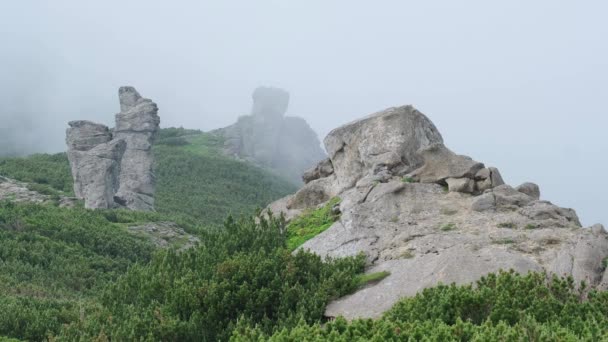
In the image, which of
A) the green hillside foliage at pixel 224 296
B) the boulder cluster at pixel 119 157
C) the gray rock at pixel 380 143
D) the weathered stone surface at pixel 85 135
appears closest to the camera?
the green hillside foliage at pixel 224 296

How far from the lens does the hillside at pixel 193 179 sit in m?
83.1

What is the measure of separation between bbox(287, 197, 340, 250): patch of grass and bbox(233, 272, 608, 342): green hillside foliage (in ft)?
25.2

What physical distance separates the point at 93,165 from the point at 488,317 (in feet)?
205

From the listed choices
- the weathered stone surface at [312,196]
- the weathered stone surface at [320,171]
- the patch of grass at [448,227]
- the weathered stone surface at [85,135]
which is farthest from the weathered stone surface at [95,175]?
the patch of grass at [448,227]

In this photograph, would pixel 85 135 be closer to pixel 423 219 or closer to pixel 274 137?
pixel 423 219

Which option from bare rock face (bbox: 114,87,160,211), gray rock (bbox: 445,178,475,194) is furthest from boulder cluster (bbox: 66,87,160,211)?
gray rock (bbox: 445,178,475,194)

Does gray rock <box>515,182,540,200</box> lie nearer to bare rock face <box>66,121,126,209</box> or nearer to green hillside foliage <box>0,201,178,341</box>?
green hillside foliage <box>0,201,178,341</box>

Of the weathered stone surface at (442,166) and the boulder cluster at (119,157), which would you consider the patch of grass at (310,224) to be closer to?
the weathered stone surface at (442,166)

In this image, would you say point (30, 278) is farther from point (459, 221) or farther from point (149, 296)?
point (459, 221)

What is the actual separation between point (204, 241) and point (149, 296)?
3032mm

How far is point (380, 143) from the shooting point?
74.5ft

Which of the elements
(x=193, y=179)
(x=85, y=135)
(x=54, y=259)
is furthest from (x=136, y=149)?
(x=54, y=259)

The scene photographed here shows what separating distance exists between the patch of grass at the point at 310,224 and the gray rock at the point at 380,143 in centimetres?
205

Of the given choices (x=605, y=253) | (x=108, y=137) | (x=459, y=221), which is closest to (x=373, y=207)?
(x=459, y=221)
